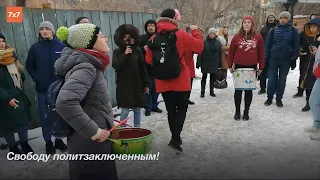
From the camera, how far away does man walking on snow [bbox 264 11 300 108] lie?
583 centimetres

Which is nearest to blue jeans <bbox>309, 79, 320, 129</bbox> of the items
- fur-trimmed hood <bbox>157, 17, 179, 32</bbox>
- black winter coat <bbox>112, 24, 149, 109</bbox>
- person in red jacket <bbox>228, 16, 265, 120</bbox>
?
person in red jacket <bbox>228, 16, 265, 120</bbox>

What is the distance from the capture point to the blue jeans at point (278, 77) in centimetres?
598

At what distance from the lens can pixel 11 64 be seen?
3838 millimetres

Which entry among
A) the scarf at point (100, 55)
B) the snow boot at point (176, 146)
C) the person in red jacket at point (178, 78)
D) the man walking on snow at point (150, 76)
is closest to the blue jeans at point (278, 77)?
the man walking on snow at point (150, 76)

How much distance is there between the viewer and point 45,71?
3.94m

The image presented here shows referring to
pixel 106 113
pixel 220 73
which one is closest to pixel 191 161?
pixel 106 113

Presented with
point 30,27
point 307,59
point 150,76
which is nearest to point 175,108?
point 150,76

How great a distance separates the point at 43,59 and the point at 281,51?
4.49 meters

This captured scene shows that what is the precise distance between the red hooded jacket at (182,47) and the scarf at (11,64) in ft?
6.20

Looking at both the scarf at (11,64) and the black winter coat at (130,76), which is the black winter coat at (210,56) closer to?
the black winter coat at (130,76)

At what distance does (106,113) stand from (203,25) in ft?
41.4

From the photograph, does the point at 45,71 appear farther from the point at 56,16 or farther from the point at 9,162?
the point at 56,16

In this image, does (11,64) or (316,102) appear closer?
(11,64)

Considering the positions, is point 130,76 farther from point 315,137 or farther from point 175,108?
point 315,137
